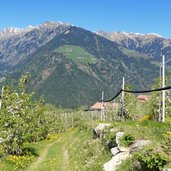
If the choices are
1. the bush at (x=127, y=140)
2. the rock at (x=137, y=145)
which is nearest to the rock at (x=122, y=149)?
the bush at (x=127, y=140)

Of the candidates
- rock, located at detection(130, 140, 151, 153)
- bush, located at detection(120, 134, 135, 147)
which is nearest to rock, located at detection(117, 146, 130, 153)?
bush, located at detection(120, 134, 135, 147)

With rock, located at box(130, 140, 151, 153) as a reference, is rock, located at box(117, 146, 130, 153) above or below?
below

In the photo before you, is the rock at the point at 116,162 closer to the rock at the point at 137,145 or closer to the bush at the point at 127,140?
the rock at the point at 137,145

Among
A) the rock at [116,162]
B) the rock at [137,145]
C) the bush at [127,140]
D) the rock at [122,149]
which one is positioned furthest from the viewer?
the bush at [127,140]

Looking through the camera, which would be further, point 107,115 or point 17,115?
point 107,115

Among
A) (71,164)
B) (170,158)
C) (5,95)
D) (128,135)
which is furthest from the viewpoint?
(5,95)

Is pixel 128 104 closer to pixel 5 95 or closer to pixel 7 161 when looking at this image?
pixel 5 95

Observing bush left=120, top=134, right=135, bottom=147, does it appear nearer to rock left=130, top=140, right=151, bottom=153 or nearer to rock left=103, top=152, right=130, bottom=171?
rock left=103, top=152, right=130, bottom=171

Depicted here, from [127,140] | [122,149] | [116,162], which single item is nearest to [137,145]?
[116,162]

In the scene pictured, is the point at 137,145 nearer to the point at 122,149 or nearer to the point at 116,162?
the point at 116,162

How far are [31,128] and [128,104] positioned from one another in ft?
150

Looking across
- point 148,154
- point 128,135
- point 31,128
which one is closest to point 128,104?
point 31,128

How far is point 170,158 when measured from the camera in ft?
52.3

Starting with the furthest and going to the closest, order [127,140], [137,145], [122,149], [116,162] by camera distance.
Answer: [127,140], [122,149], [116,162], [137,145]
